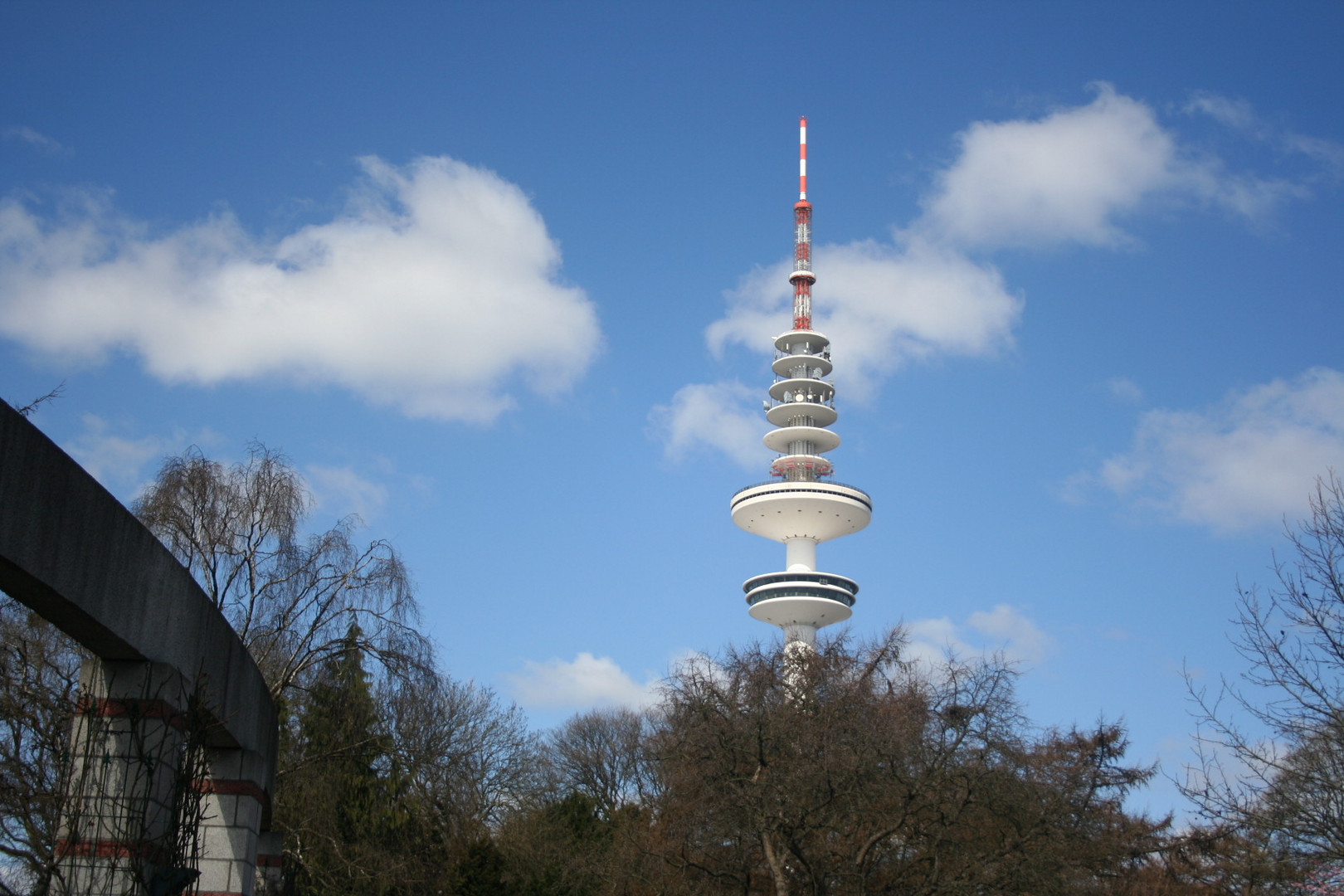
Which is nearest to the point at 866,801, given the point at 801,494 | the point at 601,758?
the point at 601,758

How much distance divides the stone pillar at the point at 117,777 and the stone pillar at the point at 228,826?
8.40 feet

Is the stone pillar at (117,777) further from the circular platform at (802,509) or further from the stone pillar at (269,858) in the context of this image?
the circular platform at (802,509)

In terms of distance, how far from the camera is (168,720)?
8930 mm

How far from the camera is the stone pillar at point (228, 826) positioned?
11430 millimetres

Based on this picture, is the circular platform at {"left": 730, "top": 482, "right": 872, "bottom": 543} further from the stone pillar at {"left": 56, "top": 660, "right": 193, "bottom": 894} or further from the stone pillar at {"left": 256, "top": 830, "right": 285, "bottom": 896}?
the stone pillar at {"left": 56, "top": 660, "right": 193, "bottom": 894}

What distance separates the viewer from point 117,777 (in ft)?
28.5

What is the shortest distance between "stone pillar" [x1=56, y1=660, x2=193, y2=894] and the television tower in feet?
311

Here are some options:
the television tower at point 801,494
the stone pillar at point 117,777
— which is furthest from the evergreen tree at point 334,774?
the television tower at point 801,494

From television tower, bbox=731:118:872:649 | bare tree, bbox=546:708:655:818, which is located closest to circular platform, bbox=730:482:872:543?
television tower, bbox=731:118:872:649

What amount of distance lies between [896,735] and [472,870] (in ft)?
52.1

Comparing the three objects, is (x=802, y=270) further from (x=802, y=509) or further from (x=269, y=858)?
(x=269, y=858)

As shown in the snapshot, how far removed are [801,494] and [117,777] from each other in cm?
9702

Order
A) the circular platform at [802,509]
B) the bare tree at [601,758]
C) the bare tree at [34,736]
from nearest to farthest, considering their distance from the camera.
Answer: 1. the bare tree at [34,736]
2. the bare tree at [601,758]
3. the circular platform at [802,509]

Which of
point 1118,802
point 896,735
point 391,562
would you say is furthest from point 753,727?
point 1118,802
